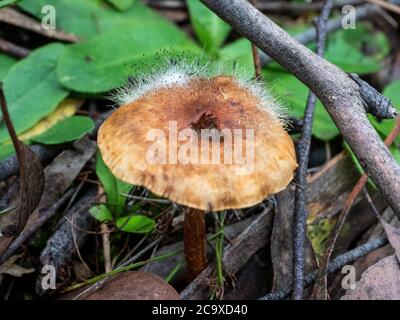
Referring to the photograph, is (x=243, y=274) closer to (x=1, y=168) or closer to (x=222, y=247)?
(x=222, y=247)

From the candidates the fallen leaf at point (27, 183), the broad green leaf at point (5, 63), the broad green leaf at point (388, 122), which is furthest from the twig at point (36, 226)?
the broad green leaf at point (388, 122)

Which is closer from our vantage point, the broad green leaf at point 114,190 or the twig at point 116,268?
the twig at point 116,268

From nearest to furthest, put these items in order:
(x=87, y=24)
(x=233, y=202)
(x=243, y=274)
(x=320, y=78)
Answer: (x=233, y=202) < (x=320, y=78) < (x=243, y=274) < (x=87, y=24)

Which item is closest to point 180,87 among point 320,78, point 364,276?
point 320,78

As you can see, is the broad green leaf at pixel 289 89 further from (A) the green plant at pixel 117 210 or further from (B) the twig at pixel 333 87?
(A) the green plant at pixel 117 210

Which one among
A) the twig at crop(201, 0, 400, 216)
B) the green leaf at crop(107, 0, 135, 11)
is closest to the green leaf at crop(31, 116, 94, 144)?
the twig at crop(201, 0, 400, 216)
